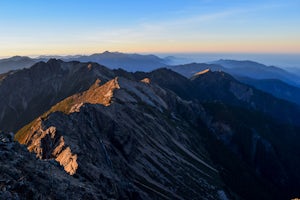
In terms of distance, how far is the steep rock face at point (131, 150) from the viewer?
297 ft

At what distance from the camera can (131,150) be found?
12356 centimetres

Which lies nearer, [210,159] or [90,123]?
[90,123]

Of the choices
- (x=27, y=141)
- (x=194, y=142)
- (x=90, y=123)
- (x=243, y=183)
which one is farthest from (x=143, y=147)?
(x=243, y=183)

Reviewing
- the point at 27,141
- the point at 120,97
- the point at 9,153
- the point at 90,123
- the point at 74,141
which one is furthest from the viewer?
the point at 120,97

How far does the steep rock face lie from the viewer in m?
90.4

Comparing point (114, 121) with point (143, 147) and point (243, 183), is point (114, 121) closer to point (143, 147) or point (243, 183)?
point (143, 147)

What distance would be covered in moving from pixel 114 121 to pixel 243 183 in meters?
96.6

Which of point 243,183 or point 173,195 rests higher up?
point 173,195

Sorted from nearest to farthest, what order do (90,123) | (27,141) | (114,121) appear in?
(27,141) → (90,123) → (114,121)

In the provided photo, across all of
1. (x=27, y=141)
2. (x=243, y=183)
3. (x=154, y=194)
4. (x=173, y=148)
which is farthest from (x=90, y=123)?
(x=243, y=183)

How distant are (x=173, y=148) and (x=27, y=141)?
222 ft

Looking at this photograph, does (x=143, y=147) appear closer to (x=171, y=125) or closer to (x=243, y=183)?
(x=171, y=125)

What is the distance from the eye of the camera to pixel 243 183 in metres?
191

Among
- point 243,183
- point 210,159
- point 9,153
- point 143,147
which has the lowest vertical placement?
point 243,183
